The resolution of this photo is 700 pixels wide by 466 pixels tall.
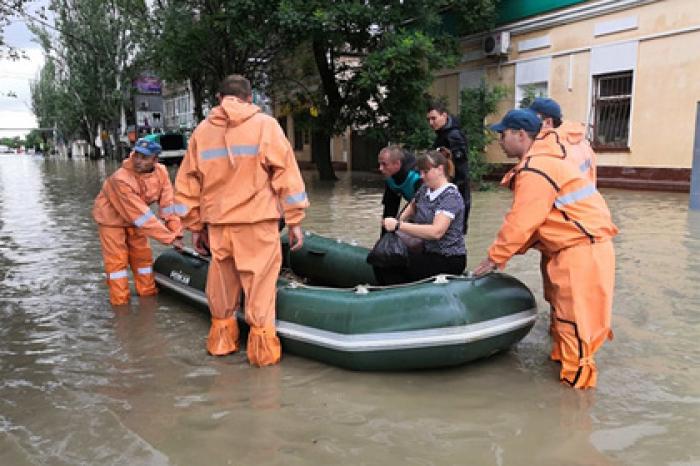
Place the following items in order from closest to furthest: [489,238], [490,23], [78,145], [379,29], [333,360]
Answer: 1. [333,360]
2. [489,238]
3. [379,29]
4. [490,23]
5. [78,145]

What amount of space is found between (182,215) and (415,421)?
200 cm

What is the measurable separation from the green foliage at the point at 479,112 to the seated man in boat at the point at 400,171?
1018 cm

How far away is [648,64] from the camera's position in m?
12.9

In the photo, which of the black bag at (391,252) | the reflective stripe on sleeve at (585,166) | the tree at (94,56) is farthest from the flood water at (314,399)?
the tree at (94,56)

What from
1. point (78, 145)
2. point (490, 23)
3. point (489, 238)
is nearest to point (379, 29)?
point (490, 23)

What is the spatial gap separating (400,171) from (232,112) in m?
1.64

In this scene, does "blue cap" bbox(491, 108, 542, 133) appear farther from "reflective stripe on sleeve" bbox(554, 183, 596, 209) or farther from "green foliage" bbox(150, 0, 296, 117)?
"green foliage" bbox(150, 0, 296, 117)

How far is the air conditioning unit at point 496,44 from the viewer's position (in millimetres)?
16203

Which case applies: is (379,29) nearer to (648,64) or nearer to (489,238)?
(648,64)

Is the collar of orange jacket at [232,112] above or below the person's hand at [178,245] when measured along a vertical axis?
above

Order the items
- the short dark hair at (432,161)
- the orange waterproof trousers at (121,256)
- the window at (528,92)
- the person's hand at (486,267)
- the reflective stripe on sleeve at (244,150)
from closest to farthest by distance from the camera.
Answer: the person's hand at (486,267), the reflective stripe on sleeve at (244,150), the short dark hair at (432,161), the orange waterproof trousers at (121,256), the window at (528,92)

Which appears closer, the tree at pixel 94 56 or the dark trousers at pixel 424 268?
the dark trousers at pixel 424 268

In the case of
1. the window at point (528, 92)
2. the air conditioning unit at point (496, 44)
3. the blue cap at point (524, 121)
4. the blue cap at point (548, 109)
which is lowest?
the blue cap at point (524, 121)

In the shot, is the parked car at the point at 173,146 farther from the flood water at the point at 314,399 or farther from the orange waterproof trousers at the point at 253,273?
the orange waterproof trousers at the point at 253,273
